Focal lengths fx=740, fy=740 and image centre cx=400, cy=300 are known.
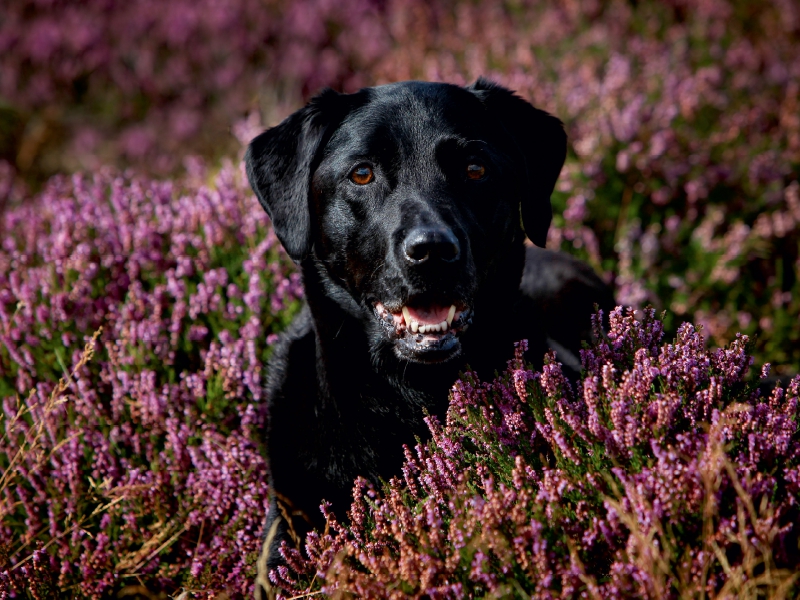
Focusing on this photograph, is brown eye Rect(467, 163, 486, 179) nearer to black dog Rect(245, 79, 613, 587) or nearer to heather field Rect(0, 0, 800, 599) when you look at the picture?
black dog Rect(245, 79, 613, 587)

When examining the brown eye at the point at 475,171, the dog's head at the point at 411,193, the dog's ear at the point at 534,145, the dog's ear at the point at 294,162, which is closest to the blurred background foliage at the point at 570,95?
the dog's ear at the point at 534,145

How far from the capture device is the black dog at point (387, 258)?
246 centimetres

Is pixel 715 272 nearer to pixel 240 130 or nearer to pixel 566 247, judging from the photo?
pixel 566 247

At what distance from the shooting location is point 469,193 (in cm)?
258

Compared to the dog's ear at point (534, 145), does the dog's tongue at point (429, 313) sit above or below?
below

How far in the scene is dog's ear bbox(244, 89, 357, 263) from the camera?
2.72m

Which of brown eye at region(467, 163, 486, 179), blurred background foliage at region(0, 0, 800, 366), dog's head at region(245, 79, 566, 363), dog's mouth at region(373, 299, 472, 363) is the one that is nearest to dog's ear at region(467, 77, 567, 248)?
dog's head at region(245, 79, 566, 363)

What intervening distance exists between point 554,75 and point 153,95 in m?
4.93

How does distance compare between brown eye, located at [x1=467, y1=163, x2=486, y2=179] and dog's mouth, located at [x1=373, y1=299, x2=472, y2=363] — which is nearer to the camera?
dog's mouth, located at [x1=373, y1=299, x2=472, y2=363]

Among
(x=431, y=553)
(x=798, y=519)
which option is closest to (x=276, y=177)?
(x=431, y=553)

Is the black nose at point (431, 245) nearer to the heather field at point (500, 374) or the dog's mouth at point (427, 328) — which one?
the dog's mouth at point (427, 328)

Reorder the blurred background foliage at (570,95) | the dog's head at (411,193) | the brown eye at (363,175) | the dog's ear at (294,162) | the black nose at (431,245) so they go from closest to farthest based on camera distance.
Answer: the black nose at (431,245), the dog's head at (411,193), the brown eye at (363,175), the dog's ear at (294,162), the blurred background foliage at (570,95)

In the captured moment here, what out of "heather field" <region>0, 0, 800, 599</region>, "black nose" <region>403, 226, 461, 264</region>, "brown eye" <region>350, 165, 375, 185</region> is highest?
"brown eye" <region>350, 165, 375, 185</region>

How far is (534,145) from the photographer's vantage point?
286cm
